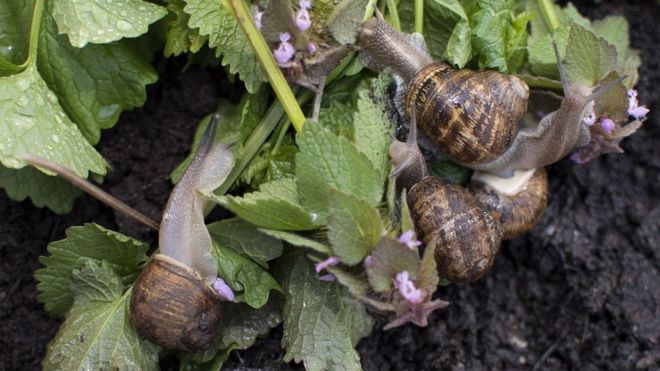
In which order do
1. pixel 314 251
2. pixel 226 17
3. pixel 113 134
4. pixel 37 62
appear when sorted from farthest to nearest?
1. pixel 113 134
2. pixel 37 62
3. pixel 226 17
4. pixel 314 251

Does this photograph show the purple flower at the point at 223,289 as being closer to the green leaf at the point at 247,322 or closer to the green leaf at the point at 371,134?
the green leaf at the point at 247,322

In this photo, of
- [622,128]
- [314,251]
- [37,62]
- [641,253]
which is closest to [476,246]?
[314,251]

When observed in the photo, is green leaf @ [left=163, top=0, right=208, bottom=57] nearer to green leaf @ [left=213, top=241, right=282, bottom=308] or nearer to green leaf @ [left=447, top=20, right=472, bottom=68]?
green leaf @ [left=213, top=241, right=282, bottom=308]

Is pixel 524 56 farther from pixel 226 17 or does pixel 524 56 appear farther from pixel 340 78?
pixel 226 17

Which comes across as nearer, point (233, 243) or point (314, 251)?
point (314, 251)

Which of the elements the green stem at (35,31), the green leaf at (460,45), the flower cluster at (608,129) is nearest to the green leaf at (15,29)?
the green stem at (35,31)

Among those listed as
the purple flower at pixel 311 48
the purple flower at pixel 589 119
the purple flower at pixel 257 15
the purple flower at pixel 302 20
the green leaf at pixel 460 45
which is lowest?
the purple flower at pixel 589 119
